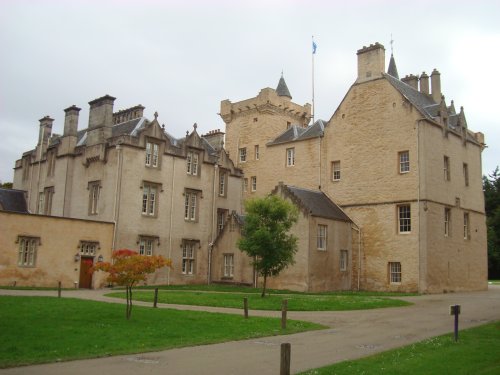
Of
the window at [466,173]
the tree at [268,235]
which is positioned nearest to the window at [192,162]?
the tree at [268,235]

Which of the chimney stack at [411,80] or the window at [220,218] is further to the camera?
the window at [220,218]

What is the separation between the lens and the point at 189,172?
45.4m

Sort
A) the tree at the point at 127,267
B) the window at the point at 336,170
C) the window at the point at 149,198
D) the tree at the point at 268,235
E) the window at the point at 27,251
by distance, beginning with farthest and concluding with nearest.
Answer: the window at the point at 336,170
the window at the point at 149,198
the window at the point at 27,251
the tree at the point at 268,235
the tree at the point at 127,267

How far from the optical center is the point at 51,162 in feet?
156

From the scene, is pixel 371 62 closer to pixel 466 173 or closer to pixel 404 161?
pixel 404 161

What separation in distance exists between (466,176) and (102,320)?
110 feet

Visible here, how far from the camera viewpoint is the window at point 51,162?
47.1 m

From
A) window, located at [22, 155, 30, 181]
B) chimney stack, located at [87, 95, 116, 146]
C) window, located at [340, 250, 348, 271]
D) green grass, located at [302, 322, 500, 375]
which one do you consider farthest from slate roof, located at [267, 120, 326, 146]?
green grass, located at [302, 322, 500, 375]

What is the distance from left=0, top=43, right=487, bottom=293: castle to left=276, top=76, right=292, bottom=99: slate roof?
24.8ft

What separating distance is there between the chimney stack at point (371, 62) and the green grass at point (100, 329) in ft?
88.4

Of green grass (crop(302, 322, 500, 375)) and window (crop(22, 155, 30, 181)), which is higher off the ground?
window (crop(22, 155, 30, 181))

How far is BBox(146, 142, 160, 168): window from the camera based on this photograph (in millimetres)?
42281

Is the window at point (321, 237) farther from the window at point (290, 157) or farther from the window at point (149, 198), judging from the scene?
the window at point (149, 198)

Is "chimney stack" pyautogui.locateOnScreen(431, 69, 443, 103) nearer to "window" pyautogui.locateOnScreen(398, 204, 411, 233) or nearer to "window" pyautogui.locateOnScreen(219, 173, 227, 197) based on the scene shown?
"window" pyautogui.locateOnScreen(398, 204, 411, 233)
